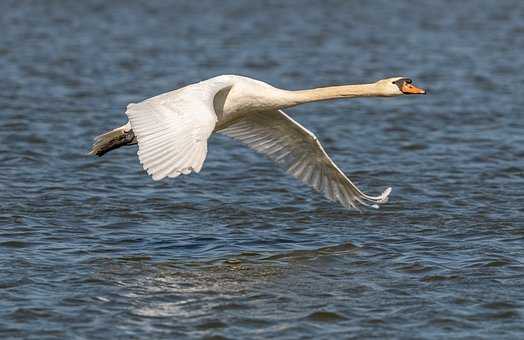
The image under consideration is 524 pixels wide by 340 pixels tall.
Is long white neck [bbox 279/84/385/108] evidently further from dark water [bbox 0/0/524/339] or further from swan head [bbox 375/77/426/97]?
dark water [bbox 0/0/524/339]

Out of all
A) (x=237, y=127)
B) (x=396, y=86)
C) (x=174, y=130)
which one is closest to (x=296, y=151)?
(x=237, y=127)

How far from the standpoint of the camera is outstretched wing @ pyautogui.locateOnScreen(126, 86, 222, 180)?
27.8ft

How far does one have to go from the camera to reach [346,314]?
28.7 ft

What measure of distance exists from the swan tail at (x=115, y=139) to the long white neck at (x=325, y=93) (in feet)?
5.14

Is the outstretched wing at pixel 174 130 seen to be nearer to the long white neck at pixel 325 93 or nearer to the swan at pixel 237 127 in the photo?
the swan at pixel 237 127

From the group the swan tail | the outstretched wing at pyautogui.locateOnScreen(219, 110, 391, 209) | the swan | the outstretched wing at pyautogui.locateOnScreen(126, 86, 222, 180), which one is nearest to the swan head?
the swan

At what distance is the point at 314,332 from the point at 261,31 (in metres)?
20.3

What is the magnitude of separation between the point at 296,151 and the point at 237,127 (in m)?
0.69

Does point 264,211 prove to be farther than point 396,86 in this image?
Yes

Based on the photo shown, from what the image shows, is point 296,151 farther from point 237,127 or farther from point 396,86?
point 396,86

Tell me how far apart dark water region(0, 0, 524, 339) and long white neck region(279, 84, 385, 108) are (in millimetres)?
1435

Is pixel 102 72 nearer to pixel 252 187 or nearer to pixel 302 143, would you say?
pixel 252 187

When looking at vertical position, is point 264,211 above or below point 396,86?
below

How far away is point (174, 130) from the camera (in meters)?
8.98
